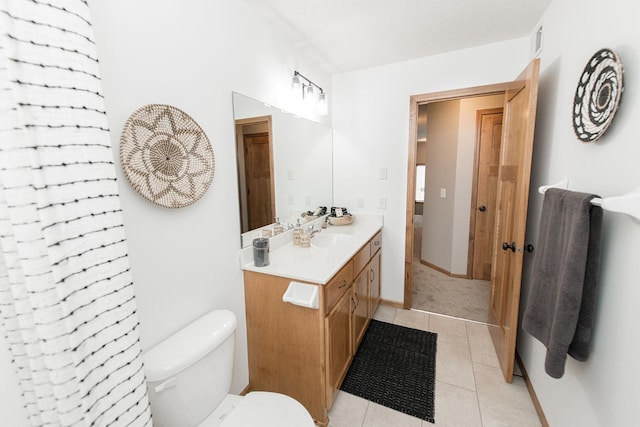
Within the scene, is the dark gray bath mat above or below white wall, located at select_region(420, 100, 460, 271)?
below

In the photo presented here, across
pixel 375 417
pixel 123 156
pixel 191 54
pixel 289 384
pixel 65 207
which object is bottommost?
pixel 375 417

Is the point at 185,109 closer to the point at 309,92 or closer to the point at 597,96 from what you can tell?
the point at 309,92

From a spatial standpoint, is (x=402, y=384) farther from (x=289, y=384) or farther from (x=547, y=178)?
(x=547, y=178)

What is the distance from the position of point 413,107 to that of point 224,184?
1.99 m

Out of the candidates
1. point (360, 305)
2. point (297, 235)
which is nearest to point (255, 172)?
point (297, 235)

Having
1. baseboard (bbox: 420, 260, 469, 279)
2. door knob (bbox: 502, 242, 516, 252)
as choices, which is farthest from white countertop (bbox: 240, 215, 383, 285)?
baseboard (bbox: 420, 260, 469, 279)

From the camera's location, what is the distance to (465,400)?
1748 millimetres

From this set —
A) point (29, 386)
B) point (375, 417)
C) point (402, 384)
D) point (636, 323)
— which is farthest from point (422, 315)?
point (29, 386)

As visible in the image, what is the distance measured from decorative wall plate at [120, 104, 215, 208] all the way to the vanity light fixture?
3.64 feet

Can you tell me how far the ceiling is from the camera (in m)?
1.75

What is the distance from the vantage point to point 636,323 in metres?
0.87

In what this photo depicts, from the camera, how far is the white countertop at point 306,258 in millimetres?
1528

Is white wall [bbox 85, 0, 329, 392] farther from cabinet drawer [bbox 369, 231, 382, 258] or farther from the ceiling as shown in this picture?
cabinet drawer [bbox 369, 231, 382, 258]

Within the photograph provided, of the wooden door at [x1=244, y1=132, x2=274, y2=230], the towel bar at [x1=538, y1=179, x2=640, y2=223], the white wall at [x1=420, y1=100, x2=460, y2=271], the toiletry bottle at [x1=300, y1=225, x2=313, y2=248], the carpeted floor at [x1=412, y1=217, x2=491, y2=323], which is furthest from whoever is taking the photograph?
the white wall at [x1=420, y1=100, x2=460, y2=271]
